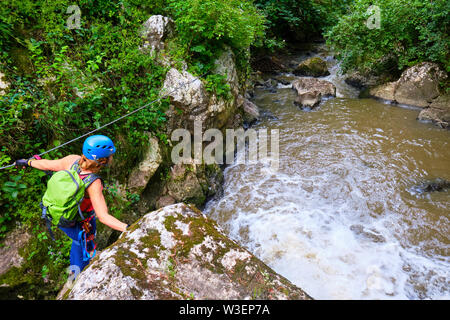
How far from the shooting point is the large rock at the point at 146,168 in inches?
193

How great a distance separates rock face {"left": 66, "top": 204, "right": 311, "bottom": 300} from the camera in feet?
6.39

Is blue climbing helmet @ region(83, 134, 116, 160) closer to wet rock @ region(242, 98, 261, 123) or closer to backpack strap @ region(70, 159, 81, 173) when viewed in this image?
backpack strap @ region(70, 159, 81, 173)

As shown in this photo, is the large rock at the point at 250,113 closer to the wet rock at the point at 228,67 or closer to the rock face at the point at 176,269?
the wet rock at the point at 228,67

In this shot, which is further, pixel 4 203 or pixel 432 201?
pixel 432 201

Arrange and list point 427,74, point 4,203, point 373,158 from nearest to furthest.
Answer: point 4,203, point 373,158, point 427,74

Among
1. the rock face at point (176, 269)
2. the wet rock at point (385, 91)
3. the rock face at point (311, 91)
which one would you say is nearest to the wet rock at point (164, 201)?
the rock face at point (176, 269)

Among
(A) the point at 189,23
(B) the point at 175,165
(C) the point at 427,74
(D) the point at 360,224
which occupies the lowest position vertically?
(D) the point at 360,224

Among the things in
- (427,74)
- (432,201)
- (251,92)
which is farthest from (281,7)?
(432,201)

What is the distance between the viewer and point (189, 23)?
5875 mm

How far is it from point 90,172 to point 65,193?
0.33 m

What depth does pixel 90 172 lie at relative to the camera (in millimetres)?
2764

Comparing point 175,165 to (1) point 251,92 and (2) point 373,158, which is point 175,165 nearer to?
(2) point 373,158
